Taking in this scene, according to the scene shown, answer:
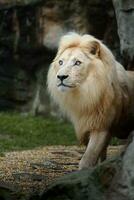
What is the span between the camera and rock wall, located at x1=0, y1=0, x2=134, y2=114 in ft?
43.0

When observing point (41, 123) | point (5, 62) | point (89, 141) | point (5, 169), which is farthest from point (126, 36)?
point (5, 62)

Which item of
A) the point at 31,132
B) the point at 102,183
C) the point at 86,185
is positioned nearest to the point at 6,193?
the point at 86,185

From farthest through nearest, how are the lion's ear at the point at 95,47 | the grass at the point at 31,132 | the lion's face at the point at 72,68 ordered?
the grass at the point at 31,132, the lion's ear at the point at 95,47, the lion's face at the point at 72,68

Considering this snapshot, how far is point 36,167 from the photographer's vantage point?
23.2 ft

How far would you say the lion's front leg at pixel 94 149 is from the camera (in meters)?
6.27

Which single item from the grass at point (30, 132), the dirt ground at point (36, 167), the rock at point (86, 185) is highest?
the rock at point (86, 185)

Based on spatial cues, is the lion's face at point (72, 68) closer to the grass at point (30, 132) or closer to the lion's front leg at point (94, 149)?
the lion's front leg at point (94, 149)

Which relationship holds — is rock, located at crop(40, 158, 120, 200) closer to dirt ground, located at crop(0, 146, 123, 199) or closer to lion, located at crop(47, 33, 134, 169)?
dirt ground, located at crop(0, 146, 123, 199)

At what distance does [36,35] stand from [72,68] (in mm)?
7446

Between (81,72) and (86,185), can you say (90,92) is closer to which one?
(81,72)

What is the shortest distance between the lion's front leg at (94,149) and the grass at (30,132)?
336 centimetres

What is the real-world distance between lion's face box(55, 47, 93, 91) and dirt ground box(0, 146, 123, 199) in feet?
2.59

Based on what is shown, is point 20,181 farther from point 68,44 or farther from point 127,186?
point 127,186

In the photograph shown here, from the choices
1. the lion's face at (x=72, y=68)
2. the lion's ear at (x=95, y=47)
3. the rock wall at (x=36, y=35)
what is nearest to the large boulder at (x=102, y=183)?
the lion's face at (x=72, y=68)
